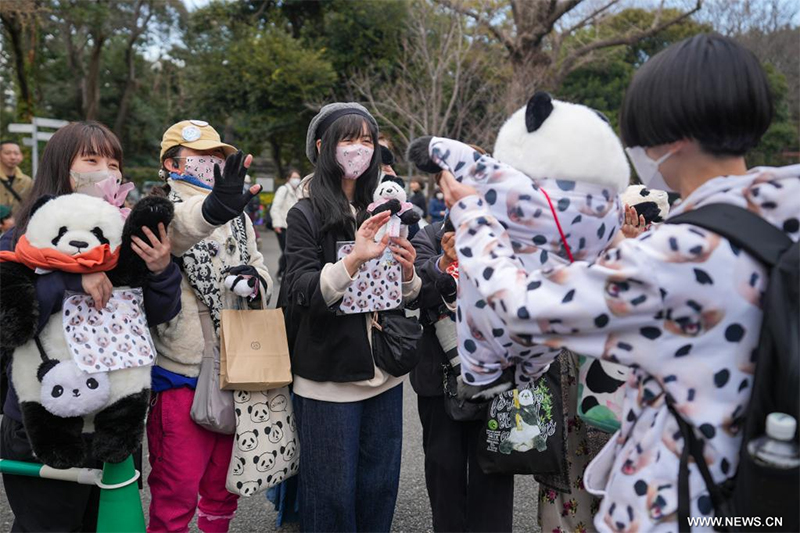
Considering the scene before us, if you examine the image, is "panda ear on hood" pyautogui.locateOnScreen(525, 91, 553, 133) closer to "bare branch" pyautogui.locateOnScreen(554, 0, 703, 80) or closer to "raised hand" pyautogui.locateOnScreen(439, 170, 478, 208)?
"raised hand" pyautogui.locateOnScreen(439, 170, 478, 208)

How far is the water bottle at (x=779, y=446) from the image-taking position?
3.65ft

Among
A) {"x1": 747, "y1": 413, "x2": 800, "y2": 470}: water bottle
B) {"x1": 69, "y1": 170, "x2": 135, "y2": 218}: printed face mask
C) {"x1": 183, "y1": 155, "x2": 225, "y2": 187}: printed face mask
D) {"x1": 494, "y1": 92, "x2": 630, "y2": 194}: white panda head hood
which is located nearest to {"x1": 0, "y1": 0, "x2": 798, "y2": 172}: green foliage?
{"x1": 183, "y1": 155, "x2": 225, "y2": 187}: printed face mask

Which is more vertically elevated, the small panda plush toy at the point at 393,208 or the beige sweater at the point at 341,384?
the small panda plush toy at the point at 393,208

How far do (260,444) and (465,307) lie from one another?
4.37ft

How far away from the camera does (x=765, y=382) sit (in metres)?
1.15

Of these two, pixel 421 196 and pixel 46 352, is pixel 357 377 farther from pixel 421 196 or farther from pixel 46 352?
pixel 421 196

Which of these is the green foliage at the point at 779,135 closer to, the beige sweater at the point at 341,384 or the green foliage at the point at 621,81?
the green foliage at the point at 621,81

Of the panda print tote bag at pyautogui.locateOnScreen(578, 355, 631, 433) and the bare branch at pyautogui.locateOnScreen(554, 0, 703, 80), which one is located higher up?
the bare branch at pyautogui.locateOnScreen(554, 0, 703, 80)

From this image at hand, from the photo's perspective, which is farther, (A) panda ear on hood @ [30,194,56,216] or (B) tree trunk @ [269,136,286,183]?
(B) tree trunk @ [269,136,286,183]

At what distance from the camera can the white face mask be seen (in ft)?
4.47

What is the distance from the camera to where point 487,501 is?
2.57 metres

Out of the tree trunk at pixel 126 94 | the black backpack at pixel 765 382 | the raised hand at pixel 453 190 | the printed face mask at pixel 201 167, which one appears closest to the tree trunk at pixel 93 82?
the tree trunk at pixel 126 94

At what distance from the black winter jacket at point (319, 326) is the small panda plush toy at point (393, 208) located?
0.18 metres

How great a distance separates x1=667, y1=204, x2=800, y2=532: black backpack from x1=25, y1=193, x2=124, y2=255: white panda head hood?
163 cm
